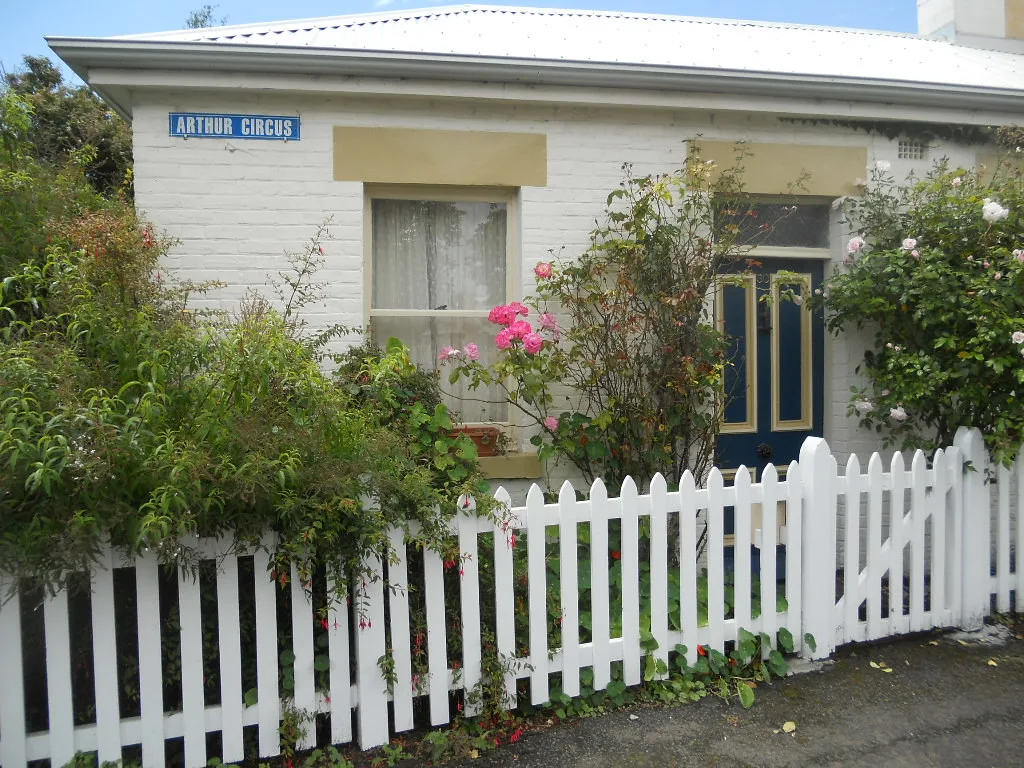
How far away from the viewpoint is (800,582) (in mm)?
3646

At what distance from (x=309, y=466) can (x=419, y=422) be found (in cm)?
132

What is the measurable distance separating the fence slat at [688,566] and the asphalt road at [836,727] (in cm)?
29

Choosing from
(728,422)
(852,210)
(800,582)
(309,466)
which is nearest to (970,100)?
(852,210)

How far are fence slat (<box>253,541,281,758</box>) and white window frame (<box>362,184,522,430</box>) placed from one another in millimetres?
2128

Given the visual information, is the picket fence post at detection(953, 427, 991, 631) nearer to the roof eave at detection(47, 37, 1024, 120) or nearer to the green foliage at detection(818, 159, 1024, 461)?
the green foliage at detection(818, 159, 1024, 461)

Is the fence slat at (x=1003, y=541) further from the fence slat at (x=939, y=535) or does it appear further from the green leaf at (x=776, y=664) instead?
the green leaf at (x=776, y=664)

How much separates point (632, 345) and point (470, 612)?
211 cm

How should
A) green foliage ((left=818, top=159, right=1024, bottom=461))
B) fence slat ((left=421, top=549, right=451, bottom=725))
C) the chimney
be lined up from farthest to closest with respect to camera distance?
the chimney
green foliage ((left=818, top=159, right=1024, bottom=461))
fence slat ((left=421, top=549, right=451, bottom=725))

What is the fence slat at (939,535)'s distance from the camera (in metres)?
3.94

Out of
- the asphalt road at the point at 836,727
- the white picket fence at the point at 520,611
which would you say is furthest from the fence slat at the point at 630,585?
the asphalt road at the point at 836,727

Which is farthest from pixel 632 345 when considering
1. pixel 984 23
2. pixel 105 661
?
pixel 984 23

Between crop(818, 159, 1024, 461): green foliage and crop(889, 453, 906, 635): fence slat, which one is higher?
crop(818, 159, 1024, 461): green foliage

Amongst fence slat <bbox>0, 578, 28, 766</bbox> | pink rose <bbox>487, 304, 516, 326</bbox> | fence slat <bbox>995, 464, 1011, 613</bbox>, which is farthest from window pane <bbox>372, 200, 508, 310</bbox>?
fence slat <bbox>995, 464, 1011, 613</bbox>

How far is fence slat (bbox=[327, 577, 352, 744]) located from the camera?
113 inches
